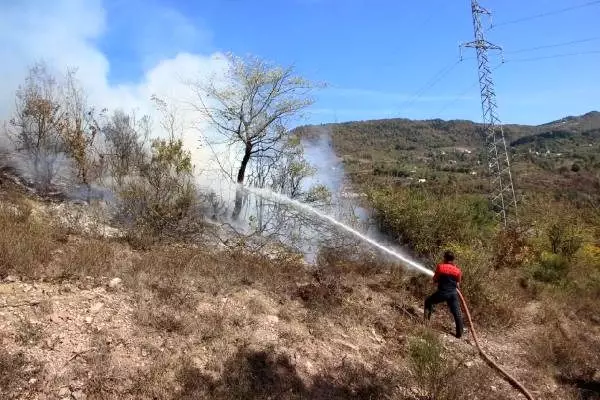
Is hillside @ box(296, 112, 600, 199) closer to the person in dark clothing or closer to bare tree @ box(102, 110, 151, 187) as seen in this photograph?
bare tree @ box(102, 110, 151, 187)

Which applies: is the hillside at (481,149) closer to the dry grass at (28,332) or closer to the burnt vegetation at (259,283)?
the burnt vegetation at (259,283)

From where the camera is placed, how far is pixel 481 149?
91.4 m

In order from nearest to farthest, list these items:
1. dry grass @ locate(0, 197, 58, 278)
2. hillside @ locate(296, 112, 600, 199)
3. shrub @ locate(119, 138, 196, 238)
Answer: dry grass @ locate(0, 197, 58, 278), shrub @ locate(119, 138, 196, 238), hillside @ locate(296, 112, 600, 199)

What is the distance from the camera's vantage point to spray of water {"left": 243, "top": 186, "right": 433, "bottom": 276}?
39.5 feet

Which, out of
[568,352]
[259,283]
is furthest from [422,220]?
[259,283]

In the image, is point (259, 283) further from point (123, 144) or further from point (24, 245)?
point (123, 144)

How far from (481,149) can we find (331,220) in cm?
8558

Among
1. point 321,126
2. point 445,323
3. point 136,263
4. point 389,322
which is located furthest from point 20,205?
point 321,126

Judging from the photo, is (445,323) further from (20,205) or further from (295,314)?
(20,205)

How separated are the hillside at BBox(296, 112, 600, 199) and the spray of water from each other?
33.4 metres

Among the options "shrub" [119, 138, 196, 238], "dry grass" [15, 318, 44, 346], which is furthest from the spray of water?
"dry grass" [15, 318, 44, 346]

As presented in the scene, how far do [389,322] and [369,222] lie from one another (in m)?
4.78

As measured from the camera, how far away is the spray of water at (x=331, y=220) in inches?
474

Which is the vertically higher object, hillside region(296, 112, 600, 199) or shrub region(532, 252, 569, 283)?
hillside region(296, 112, 600, 199)
